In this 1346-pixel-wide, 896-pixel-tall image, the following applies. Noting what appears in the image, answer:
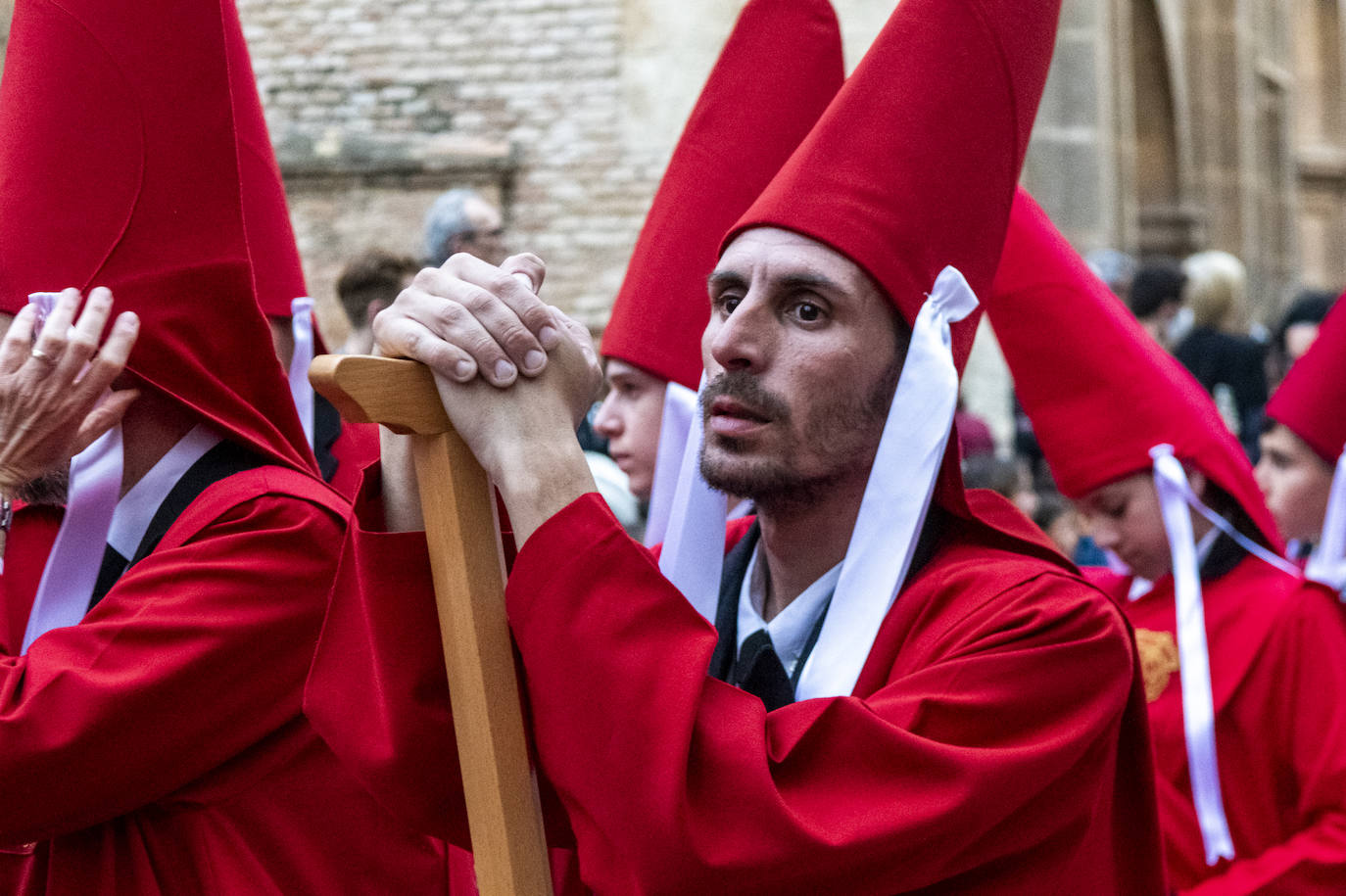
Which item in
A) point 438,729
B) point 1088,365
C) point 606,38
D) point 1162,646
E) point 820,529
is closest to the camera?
point 438,729

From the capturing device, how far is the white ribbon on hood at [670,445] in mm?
3996

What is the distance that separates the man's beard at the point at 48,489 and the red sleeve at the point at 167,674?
26 cm

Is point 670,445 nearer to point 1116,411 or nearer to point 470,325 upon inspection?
point 1116,411

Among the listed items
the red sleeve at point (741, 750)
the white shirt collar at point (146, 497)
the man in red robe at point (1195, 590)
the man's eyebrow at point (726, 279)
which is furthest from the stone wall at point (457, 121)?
the red sleeve at point (741, 750)

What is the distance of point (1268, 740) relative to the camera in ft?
12.1

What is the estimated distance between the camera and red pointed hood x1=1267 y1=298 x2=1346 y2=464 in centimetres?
418

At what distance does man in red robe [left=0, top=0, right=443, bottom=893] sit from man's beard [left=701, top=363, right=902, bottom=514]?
0.62 m

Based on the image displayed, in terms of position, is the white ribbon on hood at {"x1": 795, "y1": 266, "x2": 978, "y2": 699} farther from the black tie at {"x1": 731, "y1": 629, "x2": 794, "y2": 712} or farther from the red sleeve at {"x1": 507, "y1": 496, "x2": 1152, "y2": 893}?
the red sleeve at {"x1": 507, "y1": 496, "x2": 1152, "y2": 893}

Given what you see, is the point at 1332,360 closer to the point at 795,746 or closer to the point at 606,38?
the point at 795,746

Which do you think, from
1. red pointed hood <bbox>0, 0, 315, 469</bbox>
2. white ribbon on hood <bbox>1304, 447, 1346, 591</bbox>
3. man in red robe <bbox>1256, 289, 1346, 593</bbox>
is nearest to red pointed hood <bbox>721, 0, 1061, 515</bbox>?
red pointed hood <bbox>0, 0, 315, 469</bbox>

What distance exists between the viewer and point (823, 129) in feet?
7.96

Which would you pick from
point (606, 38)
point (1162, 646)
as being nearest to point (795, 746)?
point (1162, 646)

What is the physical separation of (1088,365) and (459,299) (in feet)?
6.86

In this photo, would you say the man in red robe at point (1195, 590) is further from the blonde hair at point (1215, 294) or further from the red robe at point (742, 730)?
the blonde hair at point (1215, 294)
